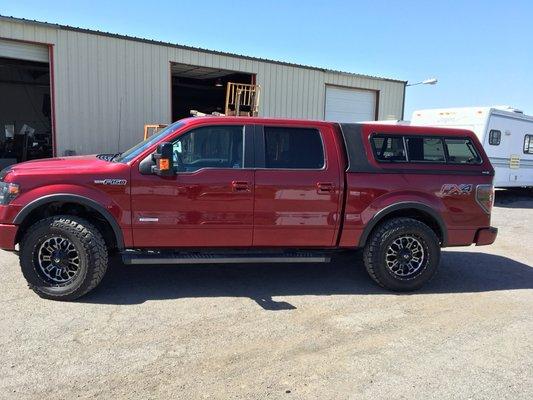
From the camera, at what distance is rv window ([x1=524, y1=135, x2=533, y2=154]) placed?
14.7m

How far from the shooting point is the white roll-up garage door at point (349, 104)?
19875 mm

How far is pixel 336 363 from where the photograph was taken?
3699 mm

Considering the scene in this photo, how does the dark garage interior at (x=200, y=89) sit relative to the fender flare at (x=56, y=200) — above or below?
above

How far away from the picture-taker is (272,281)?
226 inches

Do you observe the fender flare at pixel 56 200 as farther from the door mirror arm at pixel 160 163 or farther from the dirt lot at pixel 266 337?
the dirt lot at pixel 266 337

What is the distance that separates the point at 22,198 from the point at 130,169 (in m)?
1.08

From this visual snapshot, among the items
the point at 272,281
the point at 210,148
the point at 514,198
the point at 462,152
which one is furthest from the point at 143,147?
the point at 514,198

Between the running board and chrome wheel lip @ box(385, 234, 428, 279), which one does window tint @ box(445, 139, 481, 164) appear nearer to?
chrome wheel lip @ box(385, 234, 428, 279)

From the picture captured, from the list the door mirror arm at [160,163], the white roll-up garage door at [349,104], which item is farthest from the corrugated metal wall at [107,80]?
the door mirror arm at [160,163]

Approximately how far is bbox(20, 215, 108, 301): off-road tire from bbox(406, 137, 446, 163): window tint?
3.64 metres

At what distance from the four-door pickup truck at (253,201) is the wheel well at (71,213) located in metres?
Answer: 0.01

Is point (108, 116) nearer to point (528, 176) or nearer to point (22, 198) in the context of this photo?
point (22, 198)

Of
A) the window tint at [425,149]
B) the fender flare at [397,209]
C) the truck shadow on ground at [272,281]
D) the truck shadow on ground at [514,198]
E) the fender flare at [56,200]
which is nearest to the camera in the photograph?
the fender flare at [56,200]

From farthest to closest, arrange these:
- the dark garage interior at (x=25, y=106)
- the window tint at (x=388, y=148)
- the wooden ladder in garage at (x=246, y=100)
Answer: the dark garage interior at (x=25, y=106)
the wooden ladder in garage at (x=246, y=100)
the window tint at (x=388, y=148)
